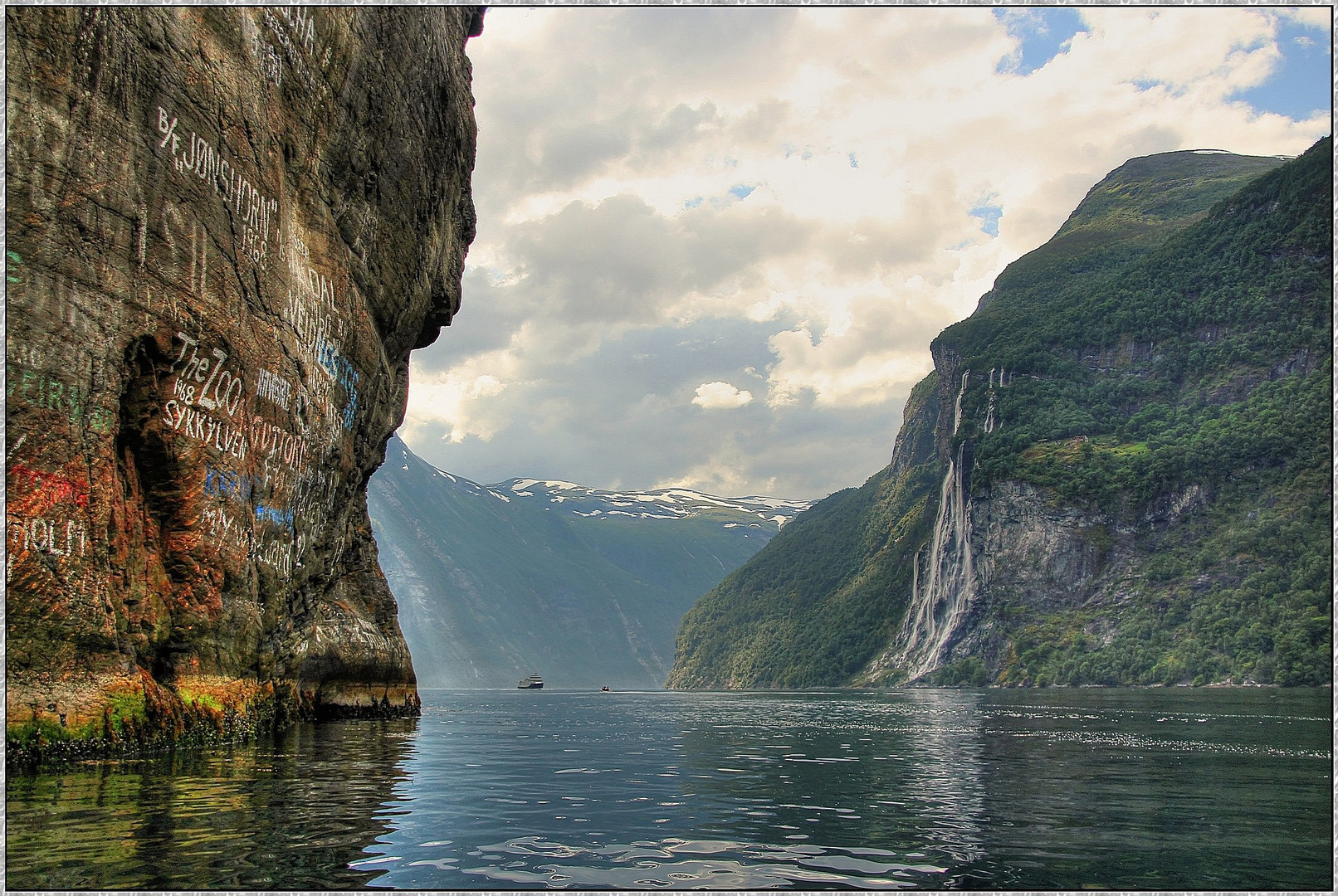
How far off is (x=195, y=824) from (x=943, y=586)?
152 m

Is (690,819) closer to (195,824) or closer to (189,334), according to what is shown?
(195,824)

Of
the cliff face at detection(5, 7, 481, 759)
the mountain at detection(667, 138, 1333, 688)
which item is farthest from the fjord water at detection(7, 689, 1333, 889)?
the mountain at detection(667, 138, 1333, 688)

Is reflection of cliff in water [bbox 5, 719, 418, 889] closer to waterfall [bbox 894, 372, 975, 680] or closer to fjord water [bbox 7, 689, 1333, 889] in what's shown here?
fjord water [bbox 7, 689, 1333, 889]

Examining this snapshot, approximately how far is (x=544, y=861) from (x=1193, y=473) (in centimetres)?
14251

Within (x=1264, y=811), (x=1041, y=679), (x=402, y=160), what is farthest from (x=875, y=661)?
(x=1264, y=811)

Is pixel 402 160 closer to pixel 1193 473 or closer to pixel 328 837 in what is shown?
pixel 328 837

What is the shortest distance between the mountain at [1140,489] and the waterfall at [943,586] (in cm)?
51

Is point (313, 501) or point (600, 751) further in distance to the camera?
point (313, 501)

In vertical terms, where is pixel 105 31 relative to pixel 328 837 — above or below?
above

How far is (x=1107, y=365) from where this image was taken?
168625 mm

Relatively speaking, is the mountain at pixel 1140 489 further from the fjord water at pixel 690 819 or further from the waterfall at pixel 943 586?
the fjord water at pixel 690 819

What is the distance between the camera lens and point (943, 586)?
15412 centimetres

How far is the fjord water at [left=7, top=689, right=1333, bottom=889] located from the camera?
33.1 ft

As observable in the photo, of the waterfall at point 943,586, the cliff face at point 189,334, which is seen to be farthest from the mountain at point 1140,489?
the cliff face at point 189,334
